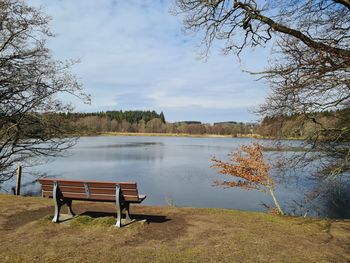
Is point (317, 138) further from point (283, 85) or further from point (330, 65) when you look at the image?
point (330, 65)

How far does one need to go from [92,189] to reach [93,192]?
0.24 ft

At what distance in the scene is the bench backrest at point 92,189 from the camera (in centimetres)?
609

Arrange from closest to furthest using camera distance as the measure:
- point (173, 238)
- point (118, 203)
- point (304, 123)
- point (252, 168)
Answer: point (173, 238)
point (118, 203)
point (304, 123)
point (252, 168)

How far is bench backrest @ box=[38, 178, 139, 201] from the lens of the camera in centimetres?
609

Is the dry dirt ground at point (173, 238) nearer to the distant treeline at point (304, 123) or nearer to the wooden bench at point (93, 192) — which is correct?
the wooden bench at point (93, 192)

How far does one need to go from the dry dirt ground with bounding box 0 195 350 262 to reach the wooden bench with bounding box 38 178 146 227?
0.40m

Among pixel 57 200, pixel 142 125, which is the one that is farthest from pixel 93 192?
pixel 142 125

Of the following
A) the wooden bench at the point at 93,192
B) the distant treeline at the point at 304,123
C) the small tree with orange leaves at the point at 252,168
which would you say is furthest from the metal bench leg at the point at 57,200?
the small tree with orange leaves at the point at 252,168

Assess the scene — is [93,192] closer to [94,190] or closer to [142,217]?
[94,190]

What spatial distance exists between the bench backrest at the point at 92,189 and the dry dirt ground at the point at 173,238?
1.51 ft

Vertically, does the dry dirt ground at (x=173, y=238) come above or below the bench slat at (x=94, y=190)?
below

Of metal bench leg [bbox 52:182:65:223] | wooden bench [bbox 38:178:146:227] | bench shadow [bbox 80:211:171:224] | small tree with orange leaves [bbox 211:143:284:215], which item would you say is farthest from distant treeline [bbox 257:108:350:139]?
metal bench leg [bbox 52:182:65:223]

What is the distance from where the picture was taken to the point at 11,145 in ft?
36.4

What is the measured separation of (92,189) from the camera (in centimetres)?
624
